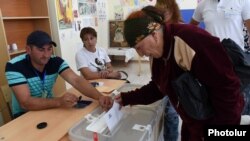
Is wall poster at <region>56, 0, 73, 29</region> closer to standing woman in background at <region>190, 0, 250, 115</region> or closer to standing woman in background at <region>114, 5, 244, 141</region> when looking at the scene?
standing woman in background at <region>190, 0, 250, 115</region>

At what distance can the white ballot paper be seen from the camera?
1030 millimetres

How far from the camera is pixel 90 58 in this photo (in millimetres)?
2492

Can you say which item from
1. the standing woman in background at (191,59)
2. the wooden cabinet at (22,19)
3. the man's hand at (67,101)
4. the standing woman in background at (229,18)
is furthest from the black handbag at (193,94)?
the wooden cabinet at (22,19)

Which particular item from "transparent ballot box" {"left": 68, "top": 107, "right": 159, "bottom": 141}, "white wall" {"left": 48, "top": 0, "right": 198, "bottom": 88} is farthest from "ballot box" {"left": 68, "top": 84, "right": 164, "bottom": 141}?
"white wall" {"left": 48, "top": 0, "right": 198, "bottom": 88}

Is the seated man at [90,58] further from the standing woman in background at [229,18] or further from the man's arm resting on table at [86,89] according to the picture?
the standing woman in background at [229,18]

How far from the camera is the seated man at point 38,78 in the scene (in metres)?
1.37

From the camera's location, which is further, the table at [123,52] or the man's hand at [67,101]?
the table at [123,52]

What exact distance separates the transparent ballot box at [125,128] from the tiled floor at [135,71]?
2778mm

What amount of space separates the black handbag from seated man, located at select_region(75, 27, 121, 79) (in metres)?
1.47

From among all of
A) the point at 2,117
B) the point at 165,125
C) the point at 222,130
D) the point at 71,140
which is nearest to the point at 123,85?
the point at 165,125

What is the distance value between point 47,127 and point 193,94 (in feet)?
2.51

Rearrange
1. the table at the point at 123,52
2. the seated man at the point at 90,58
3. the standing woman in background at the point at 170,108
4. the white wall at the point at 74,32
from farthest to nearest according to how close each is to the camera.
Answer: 1. the table at the point at 123,52
2. the white wall at the point at 74,32
3. the seated man at the point at 90,58
4. the standing woman in background at the point at 170,108

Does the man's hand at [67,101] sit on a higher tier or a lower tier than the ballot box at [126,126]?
higher

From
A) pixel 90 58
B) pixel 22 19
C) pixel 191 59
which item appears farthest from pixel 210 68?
pixel 22 19
